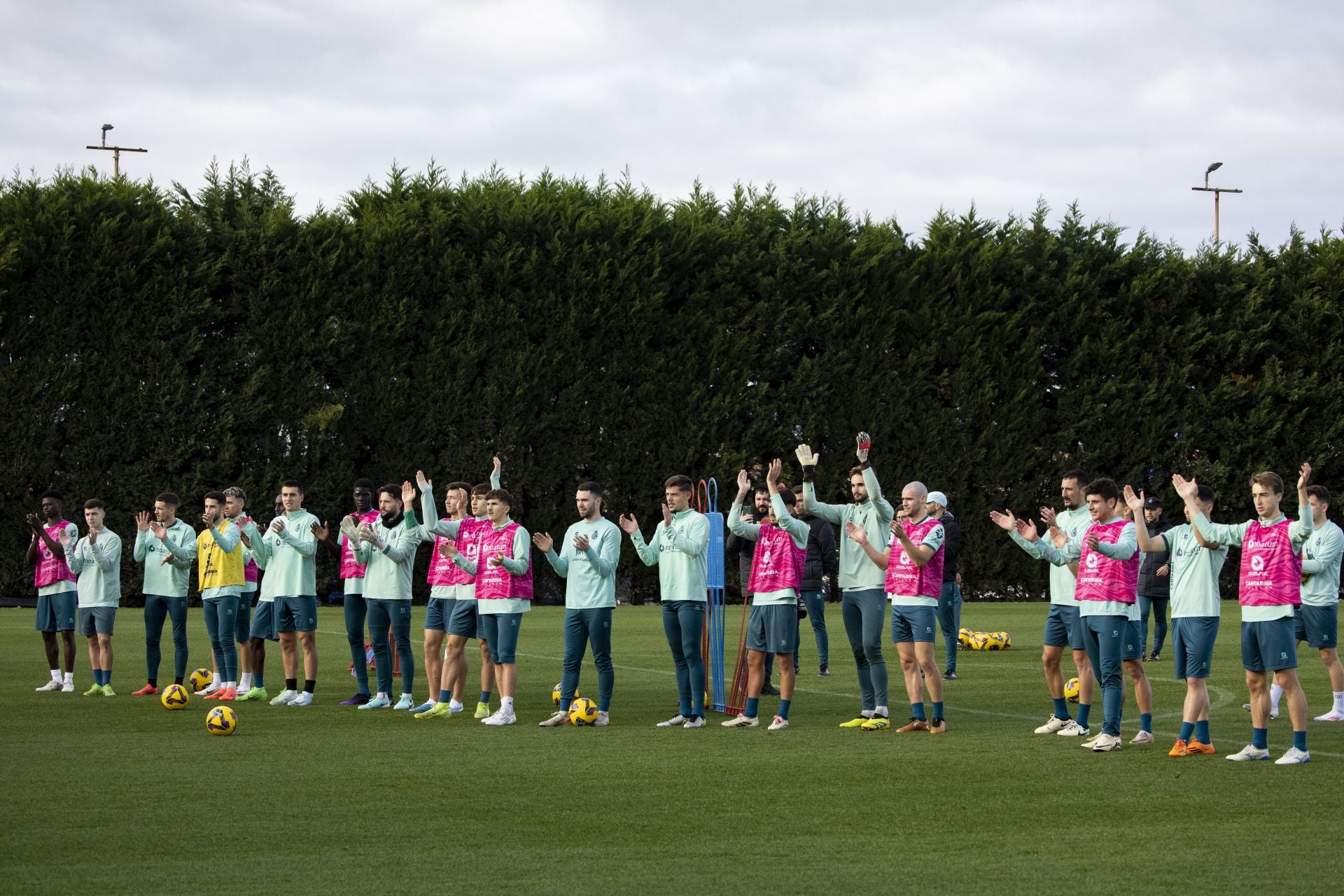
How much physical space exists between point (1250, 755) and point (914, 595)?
2744 mm

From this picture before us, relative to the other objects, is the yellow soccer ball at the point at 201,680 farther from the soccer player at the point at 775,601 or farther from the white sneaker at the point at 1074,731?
the white sneaker at the point at 1074,731

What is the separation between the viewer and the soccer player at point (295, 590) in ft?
46.2

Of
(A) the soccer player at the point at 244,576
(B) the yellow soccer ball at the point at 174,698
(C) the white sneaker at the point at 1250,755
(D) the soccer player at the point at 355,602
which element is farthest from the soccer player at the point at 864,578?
(B) the yellow soccer ball at the point at 174,698

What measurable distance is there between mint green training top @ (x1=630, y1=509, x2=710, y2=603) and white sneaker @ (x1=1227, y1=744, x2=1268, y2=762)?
4172 mm

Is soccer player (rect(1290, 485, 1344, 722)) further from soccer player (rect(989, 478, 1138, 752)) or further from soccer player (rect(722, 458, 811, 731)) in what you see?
soccer player (rect(722, 458, 811, 731))

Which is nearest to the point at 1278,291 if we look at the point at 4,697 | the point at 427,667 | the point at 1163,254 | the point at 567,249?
the point at 1163,254

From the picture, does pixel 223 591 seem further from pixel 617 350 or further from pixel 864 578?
pixel 617 350

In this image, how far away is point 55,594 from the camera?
15281 millimetres

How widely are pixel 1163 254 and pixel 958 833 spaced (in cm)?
2694

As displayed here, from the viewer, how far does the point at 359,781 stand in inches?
364

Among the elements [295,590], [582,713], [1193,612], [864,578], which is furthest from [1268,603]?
[295,590]

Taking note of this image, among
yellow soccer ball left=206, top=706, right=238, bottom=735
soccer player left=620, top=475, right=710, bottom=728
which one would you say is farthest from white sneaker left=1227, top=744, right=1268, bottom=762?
yellow soccer ball left=206, top=706, right=238, bottom=735

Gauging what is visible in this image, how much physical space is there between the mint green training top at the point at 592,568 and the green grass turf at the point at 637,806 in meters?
1.07

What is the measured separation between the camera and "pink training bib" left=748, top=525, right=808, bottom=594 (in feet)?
40.1
